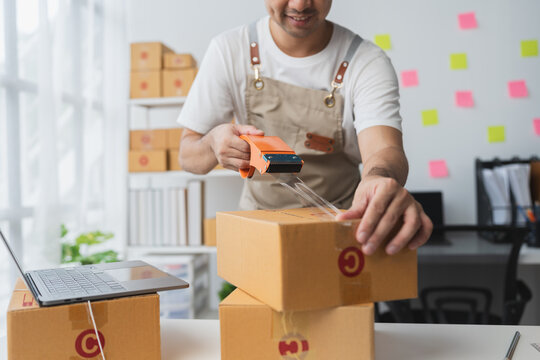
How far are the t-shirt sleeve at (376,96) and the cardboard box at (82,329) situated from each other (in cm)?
65

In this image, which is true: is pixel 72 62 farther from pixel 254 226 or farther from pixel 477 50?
pixel 477 50

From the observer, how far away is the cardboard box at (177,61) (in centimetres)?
244

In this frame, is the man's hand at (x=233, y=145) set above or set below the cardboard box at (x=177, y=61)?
below

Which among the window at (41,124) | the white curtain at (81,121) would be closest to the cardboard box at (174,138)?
the white curtain at (81,121)

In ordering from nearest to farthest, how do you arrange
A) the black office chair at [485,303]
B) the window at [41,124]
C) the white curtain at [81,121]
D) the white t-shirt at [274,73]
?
the white t-shirt at [274,73] → the black office chair at [485,303] → the window at [41,124] → the white curtain at [81,121]

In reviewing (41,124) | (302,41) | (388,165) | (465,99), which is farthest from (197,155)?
→ (465,99)

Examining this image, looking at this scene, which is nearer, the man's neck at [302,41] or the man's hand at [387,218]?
the man's hand at [387,218]

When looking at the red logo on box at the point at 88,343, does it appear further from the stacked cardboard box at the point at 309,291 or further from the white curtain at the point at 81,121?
the white curtain at the point at 81,121

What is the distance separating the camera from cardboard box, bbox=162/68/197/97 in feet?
8.04

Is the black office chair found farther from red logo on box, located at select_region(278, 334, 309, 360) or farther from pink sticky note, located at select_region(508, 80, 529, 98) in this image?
pink sticky note, located at select_region(508, 80, 529, 98)

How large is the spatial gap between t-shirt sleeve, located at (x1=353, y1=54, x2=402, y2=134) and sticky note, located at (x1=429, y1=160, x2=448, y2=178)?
148 centimetres

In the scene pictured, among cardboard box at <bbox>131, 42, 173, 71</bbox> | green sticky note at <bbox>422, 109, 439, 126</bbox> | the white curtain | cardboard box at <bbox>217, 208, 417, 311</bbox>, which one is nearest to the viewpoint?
cardboard box at <bbox>217, 208, 417, 311</bbox>

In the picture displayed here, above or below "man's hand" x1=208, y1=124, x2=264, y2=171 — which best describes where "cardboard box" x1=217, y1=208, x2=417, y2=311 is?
below

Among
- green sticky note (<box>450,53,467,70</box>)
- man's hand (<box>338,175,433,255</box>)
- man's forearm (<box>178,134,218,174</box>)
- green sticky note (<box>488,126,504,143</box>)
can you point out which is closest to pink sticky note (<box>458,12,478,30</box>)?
→ green sticky note (<box>450,53,467,70</box>)
